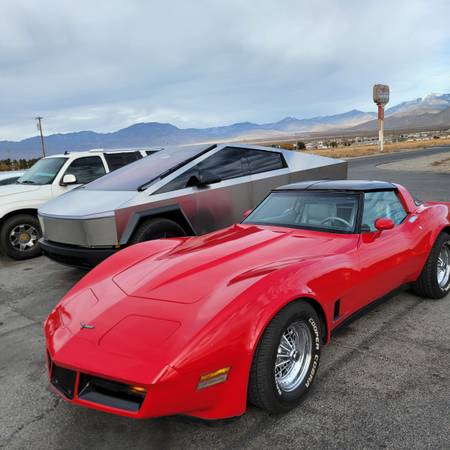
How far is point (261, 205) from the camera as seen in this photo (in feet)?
14.0

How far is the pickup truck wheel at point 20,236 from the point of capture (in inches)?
267

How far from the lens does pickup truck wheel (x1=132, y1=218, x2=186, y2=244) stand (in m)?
4.88

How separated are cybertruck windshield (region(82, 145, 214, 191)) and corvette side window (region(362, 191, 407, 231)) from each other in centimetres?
269

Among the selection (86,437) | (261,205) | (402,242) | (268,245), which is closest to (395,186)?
(402,242)

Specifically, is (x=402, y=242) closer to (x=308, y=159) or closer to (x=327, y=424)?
(x=327, y=424)

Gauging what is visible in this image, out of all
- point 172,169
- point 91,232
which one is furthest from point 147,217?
point 172,169

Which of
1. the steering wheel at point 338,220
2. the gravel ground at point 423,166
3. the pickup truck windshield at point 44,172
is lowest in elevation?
the gravel ground at point 423,166

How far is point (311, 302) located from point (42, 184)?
6.07 meters

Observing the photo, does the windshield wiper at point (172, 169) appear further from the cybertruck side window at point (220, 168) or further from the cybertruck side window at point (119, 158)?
the cybertruck side window at point (119, 158)

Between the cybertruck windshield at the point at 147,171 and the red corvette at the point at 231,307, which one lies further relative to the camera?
the cybertruck windshield at the point at 147,171

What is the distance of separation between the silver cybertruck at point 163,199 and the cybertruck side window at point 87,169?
177 centimetres

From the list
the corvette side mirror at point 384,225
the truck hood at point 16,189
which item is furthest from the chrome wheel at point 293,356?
the truck hood at point 16,189

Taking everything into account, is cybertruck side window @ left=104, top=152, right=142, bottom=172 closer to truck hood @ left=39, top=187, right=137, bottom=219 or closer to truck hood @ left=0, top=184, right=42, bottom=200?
truck hood @ left=0, top=184, right=42, bottom=200

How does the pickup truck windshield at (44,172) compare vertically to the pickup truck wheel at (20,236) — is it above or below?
above
